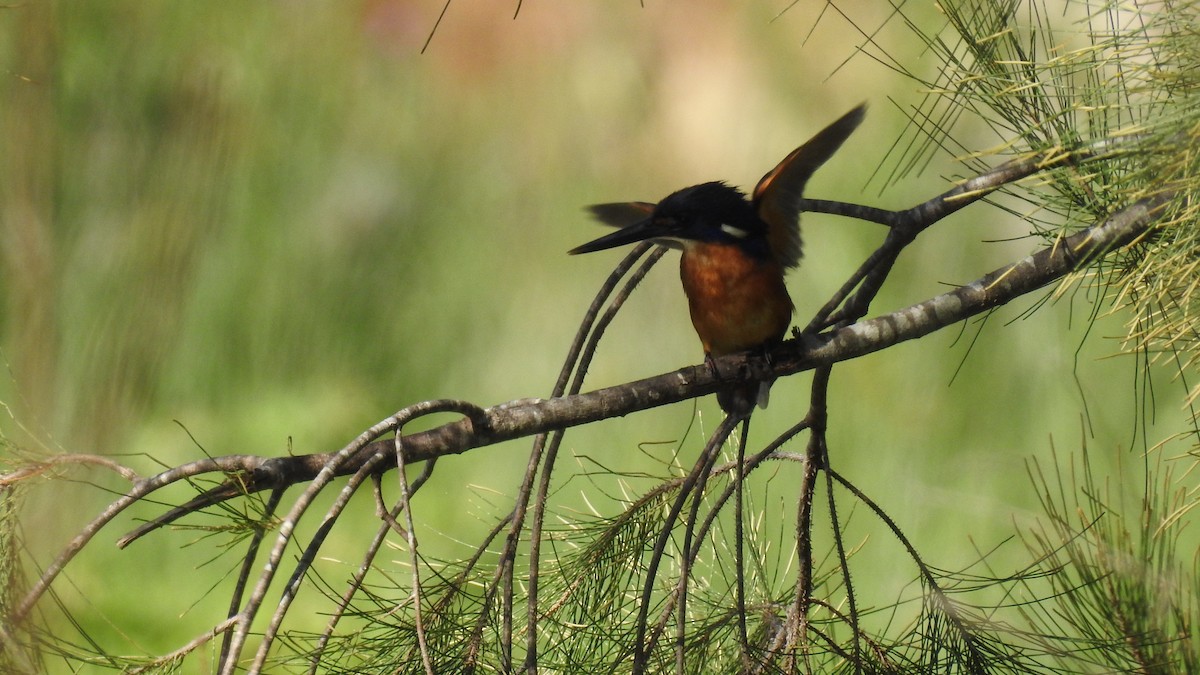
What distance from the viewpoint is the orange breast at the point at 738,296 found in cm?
116

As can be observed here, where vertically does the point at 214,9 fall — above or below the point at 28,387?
above

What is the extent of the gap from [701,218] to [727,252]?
5 centimetres

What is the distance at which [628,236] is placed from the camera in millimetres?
1082

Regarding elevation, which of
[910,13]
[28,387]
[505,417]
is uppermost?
[910,13]

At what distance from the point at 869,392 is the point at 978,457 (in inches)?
10.0

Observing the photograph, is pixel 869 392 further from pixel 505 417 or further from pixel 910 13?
pixel 505 417

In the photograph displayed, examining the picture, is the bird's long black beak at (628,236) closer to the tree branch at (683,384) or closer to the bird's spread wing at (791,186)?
the bird's spread wing at (791,186)

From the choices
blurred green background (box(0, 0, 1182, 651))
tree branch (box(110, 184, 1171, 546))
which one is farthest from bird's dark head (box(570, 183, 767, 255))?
blurred green background (box(0, 0, 1182, 651))

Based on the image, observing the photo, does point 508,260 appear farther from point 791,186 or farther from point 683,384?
point 683,384

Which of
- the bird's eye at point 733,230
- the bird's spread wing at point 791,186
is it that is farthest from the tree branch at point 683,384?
the bird's eye at point 733,230

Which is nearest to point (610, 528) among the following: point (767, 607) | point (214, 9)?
point (767, 607)

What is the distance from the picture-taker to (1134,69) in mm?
654

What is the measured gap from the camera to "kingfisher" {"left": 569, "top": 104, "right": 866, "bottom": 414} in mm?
1136

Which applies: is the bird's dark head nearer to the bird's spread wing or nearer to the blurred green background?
the bird's spread wing
